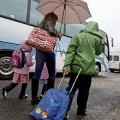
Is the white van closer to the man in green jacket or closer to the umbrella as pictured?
the umbrella

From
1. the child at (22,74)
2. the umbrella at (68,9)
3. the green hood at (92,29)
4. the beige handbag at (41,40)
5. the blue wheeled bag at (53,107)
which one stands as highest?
the umbrella at (68,9)

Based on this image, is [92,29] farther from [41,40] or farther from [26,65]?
[26,65]

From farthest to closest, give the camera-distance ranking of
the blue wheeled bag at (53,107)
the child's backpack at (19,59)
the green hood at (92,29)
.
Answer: the child's backpack at (19,59) < the green hood at (92,29) < the blue wheeled bag at (53,107)

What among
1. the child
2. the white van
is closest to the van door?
the white van

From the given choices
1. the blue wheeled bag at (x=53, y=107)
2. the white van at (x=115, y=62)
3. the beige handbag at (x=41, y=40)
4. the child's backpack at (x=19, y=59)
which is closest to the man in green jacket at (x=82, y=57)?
the blue wheeled bag at (x=53, y=107)

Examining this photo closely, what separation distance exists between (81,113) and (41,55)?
1.28 m

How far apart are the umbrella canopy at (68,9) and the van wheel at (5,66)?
138 inches

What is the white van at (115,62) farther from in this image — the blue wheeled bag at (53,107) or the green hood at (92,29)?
the blue wheeled bag at (53,107)

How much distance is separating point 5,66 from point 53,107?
5761mm

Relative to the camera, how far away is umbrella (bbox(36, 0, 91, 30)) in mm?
6500

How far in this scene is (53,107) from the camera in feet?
15.1

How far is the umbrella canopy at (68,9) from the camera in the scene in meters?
6.50

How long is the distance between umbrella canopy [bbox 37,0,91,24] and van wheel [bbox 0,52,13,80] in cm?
350

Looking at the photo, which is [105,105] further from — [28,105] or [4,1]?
[4,1]
